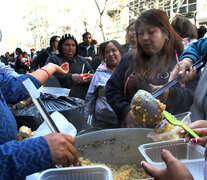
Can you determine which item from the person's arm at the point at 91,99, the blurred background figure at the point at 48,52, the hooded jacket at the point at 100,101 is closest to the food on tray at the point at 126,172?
the hooded jacket at the point at 100,101

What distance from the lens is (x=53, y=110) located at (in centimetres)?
183

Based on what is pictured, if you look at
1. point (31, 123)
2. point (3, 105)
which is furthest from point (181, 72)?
point (31, 123)

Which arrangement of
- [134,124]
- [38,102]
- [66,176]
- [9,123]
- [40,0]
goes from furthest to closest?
[40,0] < [134,124] < [9,123] < [38,102] < [66,176]

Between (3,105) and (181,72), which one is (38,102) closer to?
(3,105)

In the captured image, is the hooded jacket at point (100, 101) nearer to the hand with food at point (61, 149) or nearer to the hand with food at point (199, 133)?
the hand with food at point (199, 133)

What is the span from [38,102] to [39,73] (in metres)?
0.80

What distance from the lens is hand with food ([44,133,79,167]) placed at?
785mm

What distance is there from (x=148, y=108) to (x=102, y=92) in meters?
1.55

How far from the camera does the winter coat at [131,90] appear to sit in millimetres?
1447

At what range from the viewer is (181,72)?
1320 millimetres

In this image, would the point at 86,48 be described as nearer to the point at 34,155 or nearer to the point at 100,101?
the point at 100,101

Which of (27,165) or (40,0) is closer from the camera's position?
(27,165)

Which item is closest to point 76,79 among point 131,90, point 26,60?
point 131,90

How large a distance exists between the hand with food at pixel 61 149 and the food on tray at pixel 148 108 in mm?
469
